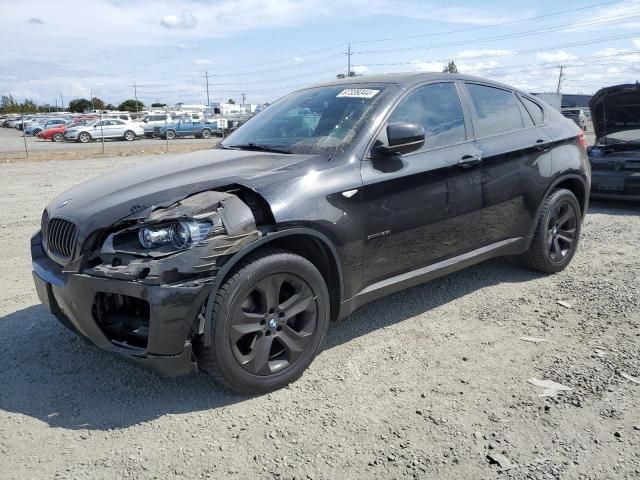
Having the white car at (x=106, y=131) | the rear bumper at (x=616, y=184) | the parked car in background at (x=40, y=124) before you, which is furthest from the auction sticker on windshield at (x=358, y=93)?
the parked car in background at (x=40, y=124)

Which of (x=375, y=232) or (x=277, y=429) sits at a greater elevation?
(x=375, y=232)

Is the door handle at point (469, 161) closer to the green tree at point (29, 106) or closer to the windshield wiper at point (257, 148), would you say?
the windshield wiper at point (257, 148)

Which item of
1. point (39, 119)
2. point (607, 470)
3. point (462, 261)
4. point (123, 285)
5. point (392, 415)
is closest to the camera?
point (607, 470)

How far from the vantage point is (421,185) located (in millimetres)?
3744

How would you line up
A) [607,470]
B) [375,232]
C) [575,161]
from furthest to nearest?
1. [575,161]
2. [375,232]
3. [607,470]

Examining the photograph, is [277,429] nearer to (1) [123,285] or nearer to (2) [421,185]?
(1) [123,285]

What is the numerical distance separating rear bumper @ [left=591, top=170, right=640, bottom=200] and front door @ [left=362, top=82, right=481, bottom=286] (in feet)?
15.0

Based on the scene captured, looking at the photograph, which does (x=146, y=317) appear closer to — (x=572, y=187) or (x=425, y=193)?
(x=425, y=193)

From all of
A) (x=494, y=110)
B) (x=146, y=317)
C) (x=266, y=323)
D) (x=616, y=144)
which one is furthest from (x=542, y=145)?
(x=616, y=144)

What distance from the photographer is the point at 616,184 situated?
7719 millimetres

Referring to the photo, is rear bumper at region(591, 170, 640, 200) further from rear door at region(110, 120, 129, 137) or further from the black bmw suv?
rear door at region(110, 120, 129, 137)

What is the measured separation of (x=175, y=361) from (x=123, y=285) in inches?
18.6

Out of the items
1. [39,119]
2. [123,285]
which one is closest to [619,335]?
[123,285]

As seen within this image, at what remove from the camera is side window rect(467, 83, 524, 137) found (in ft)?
14.4
